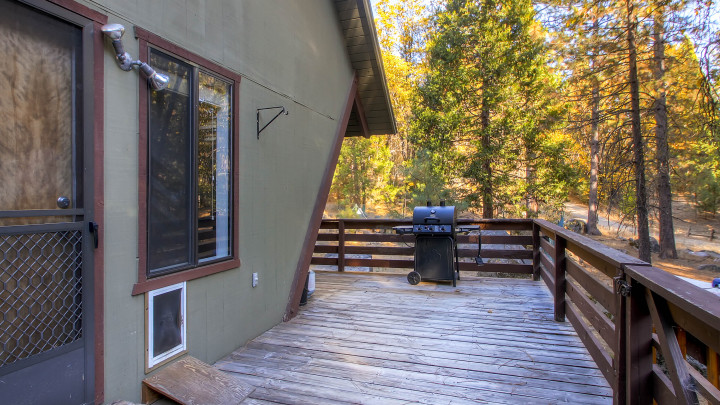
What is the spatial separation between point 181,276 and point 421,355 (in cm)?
185

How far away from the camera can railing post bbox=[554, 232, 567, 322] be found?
355cm

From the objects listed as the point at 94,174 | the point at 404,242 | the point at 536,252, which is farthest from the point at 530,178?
the point at 94,174

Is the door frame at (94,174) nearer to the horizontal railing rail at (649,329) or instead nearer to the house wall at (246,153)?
the house wall at (246,153)

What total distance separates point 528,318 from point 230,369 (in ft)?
9.35

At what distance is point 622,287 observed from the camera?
1842mm

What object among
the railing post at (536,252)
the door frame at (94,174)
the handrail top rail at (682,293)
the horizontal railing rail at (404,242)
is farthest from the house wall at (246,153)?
the railing post at (536,252)

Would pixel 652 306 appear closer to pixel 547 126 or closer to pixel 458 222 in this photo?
pixel 458 222

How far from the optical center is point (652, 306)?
1.59 m

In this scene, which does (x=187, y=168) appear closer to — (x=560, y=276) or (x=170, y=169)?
(x=170, y=169)

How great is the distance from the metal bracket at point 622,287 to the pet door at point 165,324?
2503 mm

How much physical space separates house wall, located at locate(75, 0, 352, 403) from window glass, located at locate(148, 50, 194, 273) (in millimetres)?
140

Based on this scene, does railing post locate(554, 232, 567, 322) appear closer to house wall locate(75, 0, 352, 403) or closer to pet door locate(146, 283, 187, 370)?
house wall locate(75, 0, 352, 403)

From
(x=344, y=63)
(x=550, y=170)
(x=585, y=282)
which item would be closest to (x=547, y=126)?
(x=550, y=170)

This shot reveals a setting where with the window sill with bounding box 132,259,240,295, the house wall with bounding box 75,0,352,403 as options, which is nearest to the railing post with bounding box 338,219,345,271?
the house wall with bounding box 75,0,352,403
